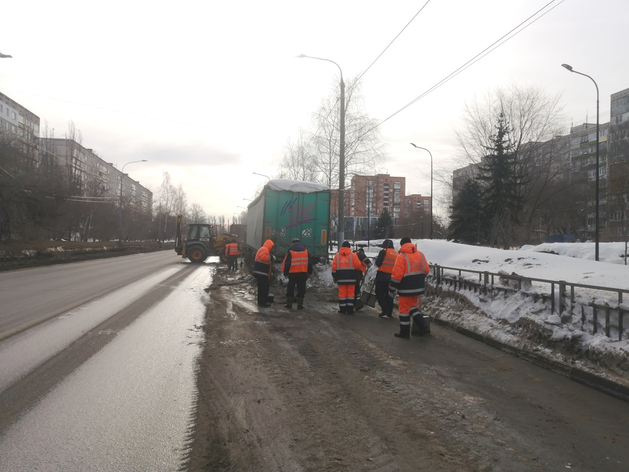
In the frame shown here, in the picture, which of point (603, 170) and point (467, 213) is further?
point (603, 170)

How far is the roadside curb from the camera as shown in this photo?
5.32 meters

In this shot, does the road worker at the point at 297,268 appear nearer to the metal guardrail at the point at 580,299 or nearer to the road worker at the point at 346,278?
the road worker at the point at 346,278

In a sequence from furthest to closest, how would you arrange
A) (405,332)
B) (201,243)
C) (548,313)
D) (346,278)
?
(201,243) < (346,278) < (405,332) < (548,313)

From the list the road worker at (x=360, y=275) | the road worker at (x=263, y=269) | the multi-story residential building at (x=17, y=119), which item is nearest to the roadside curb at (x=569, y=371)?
the road worker at (x=360, y=275)

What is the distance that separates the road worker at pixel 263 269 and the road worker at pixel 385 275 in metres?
2.69

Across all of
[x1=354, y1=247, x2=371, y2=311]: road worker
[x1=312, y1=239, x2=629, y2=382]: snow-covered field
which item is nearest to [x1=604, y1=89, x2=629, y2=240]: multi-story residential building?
[x1=312, y1=239, x2=629, y2=382]: snow-covered field

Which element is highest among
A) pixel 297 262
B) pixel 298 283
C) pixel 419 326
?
pixel 297 262

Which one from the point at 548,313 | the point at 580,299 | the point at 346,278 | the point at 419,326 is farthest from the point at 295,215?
the point at 580,299

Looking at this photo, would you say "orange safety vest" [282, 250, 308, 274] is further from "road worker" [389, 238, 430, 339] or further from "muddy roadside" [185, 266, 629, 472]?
"muddy roadside" [185, 266, 629, 472]

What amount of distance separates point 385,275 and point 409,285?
8.36 ft

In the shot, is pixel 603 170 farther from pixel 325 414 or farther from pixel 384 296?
pixel 325 414

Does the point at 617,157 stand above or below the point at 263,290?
above

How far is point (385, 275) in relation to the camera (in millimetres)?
11023

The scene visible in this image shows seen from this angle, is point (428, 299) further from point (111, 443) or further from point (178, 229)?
point (178, 229)
